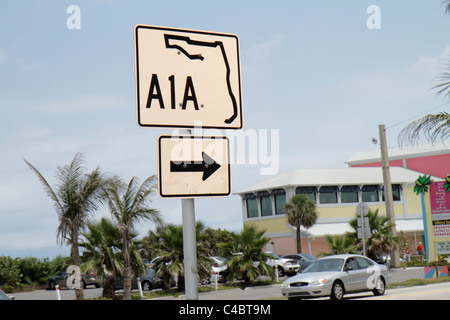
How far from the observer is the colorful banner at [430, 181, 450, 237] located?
106ft

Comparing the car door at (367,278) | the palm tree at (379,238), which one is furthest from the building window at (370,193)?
the car door at (367,278)

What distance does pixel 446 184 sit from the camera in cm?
3250

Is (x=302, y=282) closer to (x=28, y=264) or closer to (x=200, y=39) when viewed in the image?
(x=200, y=39)

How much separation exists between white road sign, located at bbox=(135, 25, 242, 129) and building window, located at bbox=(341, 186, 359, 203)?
5496cm

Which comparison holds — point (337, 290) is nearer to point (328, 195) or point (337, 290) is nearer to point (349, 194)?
point (328, 195)

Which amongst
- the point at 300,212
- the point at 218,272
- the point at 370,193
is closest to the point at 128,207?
the point at 218,272

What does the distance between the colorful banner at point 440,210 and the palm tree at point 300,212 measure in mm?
17350

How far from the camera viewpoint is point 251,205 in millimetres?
58688

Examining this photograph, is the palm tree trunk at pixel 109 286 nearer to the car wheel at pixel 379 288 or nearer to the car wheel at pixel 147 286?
the car wheel at pixel 147 286

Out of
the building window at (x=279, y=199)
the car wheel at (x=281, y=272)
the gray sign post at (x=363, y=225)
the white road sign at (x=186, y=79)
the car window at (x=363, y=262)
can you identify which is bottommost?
the car wheel at (x=281, y=272)

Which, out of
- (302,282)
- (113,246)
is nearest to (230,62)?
(302,282)

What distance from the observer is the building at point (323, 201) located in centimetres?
5400

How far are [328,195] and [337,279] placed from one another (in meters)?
36.3

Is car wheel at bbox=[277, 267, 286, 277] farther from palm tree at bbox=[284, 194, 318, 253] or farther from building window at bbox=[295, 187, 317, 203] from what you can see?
building window at bbox=[295, 187, 317, 203]
